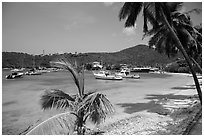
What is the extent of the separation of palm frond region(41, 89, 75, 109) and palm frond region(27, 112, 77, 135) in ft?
1.11

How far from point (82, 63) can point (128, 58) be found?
6854 cm

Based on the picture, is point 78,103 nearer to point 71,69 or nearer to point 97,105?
point 97,105

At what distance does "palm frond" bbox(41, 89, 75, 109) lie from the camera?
2951 millimetres

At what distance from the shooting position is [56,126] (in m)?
2.29

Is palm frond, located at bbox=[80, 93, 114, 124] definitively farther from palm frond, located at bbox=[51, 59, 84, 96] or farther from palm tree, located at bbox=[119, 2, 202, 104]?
palm tree, located at bbox=[119, 2, 202, 104]

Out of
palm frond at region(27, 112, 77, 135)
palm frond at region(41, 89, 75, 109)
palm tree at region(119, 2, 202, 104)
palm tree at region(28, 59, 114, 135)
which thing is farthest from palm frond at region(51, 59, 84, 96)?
palm tree at region(119, 2, 202, 104)

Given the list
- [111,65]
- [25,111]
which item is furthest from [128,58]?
[25,111]

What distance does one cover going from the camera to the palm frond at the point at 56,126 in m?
2.12

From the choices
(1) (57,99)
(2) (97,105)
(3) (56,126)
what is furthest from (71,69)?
(3) (56,126)

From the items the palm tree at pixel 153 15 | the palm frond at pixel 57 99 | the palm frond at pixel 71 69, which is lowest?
the palm frond at pixel 57 99

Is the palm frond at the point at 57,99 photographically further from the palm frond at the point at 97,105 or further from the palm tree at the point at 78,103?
the palm frond at the point at 97,105

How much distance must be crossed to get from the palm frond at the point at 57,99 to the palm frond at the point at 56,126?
13.3 inches

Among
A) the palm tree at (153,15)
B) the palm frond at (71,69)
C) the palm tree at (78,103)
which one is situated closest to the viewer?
the palm tree at (78,103)

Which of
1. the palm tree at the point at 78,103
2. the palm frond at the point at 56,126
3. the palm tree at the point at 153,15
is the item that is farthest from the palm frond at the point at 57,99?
the palm tree at the point at 153,15
